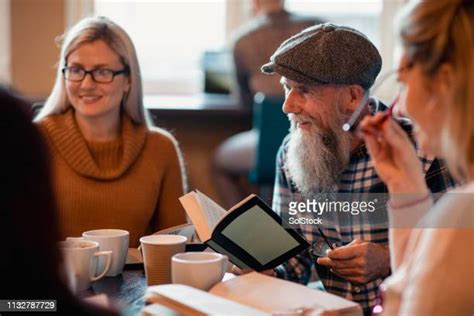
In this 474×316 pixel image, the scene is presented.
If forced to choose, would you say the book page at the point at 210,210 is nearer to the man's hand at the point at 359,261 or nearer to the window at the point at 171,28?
the man's hand at the point at 359,261

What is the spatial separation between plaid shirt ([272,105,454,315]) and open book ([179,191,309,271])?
22 cm

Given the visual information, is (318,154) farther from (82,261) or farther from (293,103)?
(82,261)

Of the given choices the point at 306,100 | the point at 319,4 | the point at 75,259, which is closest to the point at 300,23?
the point at 319,4

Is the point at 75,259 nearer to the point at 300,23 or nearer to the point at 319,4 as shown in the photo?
the point at 300,23

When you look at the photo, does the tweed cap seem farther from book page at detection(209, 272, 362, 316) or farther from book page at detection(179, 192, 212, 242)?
book page at detection(209, 272, 362, 316)

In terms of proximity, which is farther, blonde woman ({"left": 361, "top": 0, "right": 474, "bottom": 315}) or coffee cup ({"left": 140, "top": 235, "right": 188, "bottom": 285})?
coffee cup ({"left": 140, "top": 235, "right": 188, "bottom": 285})

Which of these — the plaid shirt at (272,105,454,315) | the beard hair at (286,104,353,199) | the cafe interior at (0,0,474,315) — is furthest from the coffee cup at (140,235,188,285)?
the beard hair at (286,104,353,199)

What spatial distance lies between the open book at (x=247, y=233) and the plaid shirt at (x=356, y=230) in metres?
0.22

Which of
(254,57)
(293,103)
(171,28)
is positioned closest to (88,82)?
(293,103)

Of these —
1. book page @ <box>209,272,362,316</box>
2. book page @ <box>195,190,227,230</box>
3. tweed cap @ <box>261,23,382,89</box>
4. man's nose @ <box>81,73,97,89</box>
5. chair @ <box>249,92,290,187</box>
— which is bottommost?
chair @ <box>249,92,290,187</box>

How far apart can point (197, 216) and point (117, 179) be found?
2.30 ft

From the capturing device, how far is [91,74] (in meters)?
2.34

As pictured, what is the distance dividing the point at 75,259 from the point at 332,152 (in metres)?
0.76

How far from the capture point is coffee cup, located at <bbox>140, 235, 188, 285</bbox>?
1.62 m
